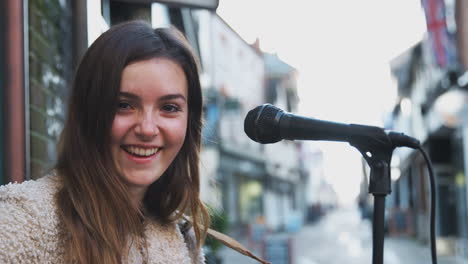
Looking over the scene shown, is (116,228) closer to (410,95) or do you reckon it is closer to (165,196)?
(165,196)

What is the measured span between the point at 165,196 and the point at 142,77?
44cm

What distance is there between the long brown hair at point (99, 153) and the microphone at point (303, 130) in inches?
8.9

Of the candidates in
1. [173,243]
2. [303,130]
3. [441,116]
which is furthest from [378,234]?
[441,116]

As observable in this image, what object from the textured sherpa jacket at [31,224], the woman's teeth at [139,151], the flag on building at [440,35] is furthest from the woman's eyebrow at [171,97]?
the flag on building at [440,35]

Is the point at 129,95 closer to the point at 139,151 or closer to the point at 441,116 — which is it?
the point at 139,151

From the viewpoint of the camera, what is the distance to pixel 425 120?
2111cm

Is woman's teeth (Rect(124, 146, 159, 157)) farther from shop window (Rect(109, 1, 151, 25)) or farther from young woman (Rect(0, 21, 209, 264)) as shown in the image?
shop window (Rect(109, 1, 151, 25))

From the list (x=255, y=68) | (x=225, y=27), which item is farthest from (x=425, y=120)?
(x=255, y=68)

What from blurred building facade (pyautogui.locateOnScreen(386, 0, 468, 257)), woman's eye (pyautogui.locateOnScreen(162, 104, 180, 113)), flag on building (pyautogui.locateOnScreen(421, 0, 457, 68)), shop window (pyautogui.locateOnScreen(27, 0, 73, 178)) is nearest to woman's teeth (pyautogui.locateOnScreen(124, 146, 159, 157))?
woman's eye (pyautogui.locateOnScreen(162, 104, 180, 113))

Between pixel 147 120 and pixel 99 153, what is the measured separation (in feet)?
0.47

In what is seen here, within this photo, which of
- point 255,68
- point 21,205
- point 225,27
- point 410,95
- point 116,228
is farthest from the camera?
point 255,68

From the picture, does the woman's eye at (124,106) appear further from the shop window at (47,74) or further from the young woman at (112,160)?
the shop window at (47,74)

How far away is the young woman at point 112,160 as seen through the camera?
1331mm

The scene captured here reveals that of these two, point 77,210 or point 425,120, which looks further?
point 425,120
